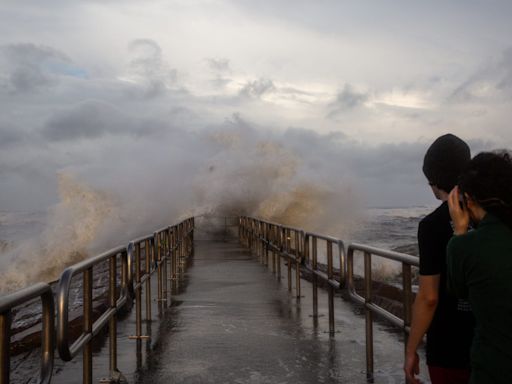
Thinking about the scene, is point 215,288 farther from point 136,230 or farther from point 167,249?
point 136,230

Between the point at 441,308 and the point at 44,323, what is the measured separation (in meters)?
1.89

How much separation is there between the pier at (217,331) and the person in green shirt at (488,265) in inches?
62.4

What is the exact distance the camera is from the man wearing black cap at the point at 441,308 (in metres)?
2.63

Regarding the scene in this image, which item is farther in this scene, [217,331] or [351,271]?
[217,331]

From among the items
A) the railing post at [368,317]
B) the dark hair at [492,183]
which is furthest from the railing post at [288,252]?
the dark hair at [492,183]

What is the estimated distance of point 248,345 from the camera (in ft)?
21.2

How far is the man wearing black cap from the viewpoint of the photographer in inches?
104

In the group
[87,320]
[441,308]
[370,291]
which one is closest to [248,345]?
[370,291]

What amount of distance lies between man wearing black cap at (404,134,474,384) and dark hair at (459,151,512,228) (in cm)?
53

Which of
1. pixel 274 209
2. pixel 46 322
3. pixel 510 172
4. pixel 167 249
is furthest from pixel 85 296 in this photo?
pixel 274 209

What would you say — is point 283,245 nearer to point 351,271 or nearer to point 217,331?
point 217,331

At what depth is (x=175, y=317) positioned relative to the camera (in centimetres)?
815

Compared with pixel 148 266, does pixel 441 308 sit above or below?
above

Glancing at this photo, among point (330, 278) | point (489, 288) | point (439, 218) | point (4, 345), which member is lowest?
point (330, 278)
